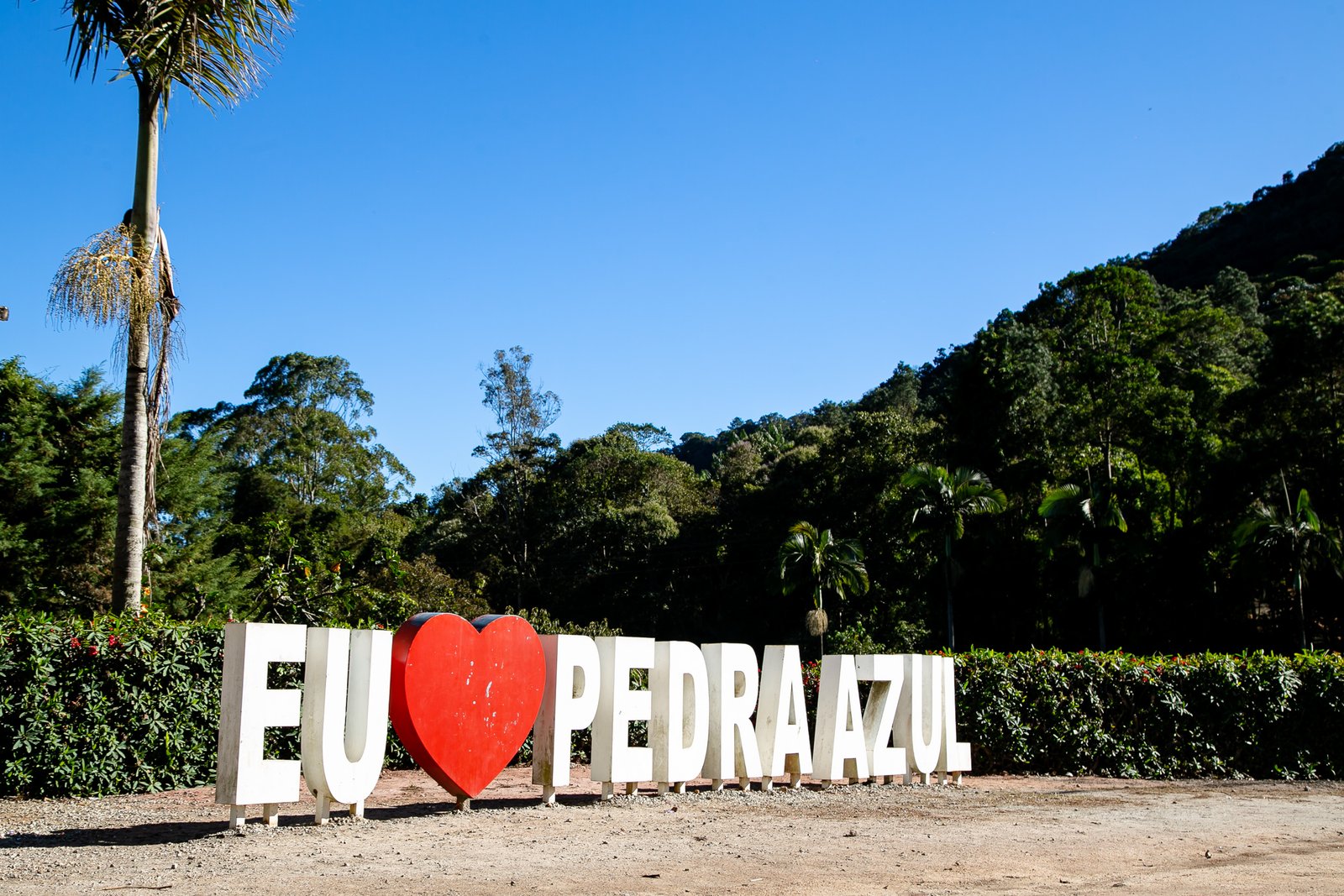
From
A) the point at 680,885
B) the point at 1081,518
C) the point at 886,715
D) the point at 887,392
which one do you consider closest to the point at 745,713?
the point at 886,715

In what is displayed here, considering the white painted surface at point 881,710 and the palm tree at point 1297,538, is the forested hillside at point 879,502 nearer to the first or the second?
the palm tree at point 1297,538

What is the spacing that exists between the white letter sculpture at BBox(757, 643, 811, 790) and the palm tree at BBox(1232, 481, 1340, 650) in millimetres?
21463

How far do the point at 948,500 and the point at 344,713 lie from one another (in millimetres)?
27571

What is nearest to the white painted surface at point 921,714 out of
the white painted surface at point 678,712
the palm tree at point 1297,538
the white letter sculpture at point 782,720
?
the white letter sculpture at point 782,720

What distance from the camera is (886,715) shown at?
12.9m

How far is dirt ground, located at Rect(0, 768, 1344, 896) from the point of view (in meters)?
7.18

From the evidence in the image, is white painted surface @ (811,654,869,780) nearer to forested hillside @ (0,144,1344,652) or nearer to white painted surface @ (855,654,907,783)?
white painted surface @ (855,654,907,783)

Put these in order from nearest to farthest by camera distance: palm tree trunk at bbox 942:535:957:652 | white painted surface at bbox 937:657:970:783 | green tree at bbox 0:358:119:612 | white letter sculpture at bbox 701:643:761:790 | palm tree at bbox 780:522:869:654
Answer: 1. white letter sculpture at bbox 701:643:761:790
2. white painted surface at bbox 937:657:970:783
3. green tree at bbox 0:358:119:612
4. palm tree trunk at bbox 942:535:957:652
5. palm tree at bbox 780:522:869:654

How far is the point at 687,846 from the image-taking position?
8695 millimetres

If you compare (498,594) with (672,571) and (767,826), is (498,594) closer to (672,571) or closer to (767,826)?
(672,571)

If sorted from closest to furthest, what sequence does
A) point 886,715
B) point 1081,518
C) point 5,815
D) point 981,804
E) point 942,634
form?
point 5,815
point 981,804
point 886,715
point 1081,518
point 942,634

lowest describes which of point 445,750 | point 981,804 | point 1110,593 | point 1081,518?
point 981,804

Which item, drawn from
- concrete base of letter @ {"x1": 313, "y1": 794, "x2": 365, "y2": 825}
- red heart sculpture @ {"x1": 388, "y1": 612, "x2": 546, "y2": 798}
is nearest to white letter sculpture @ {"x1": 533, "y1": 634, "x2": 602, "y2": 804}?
red heart sculpture @ {"x1": 388, "y1": 612, "x2": 546, "y2": 798}

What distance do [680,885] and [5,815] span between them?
6.22 meters
